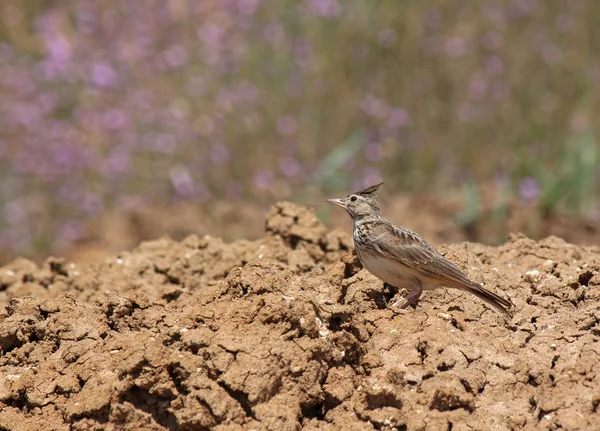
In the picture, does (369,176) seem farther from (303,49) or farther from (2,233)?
(2,233)

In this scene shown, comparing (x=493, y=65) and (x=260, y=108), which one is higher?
(x=493, y=65)

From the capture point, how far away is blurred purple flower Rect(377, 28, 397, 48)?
10.4m

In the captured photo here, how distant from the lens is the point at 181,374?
12.4 ft

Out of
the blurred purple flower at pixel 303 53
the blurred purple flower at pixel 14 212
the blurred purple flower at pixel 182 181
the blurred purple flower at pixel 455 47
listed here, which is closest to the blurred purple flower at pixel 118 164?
the blurred purple flower at pixel 182 181

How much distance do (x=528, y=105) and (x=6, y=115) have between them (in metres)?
5.53

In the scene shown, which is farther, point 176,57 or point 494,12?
point 494,12

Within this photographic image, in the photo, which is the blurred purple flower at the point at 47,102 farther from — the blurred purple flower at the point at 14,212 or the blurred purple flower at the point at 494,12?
the blurred purple flower at the point at 494,12

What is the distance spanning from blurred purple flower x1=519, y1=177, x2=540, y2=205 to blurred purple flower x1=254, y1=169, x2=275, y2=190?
2381 mm

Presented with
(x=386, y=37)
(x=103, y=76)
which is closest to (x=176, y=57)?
(x=103, y=76)

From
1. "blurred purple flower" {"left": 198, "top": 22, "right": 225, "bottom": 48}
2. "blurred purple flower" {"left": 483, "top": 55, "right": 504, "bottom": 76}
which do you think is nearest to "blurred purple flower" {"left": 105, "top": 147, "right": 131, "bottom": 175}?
"blurred purple flower" {"left": 198, "top": 22, "right": 225, "bottom": 48}

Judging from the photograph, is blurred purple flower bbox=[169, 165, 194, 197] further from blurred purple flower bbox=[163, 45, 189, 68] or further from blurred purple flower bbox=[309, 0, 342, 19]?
blurred purple flower bbox=[309, 0, 342, 19]

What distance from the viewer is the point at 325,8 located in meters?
10.3

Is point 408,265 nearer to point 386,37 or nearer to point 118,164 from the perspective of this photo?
point 118,164

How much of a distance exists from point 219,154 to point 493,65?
11.4 feet
